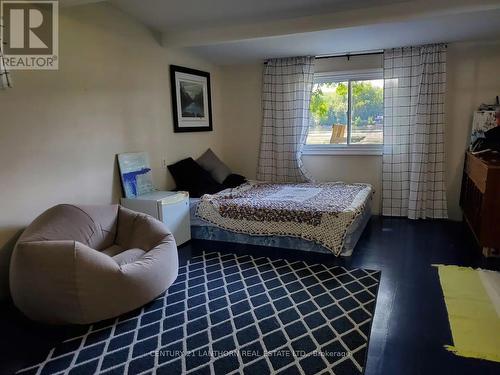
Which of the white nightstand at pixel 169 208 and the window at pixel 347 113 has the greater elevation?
the window at pixel 347 113

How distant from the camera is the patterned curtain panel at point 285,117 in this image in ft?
16.2

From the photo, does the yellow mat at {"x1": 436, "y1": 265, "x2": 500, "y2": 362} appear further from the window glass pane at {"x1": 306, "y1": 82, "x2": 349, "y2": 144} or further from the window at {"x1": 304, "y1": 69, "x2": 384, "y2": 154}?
the window glass pane at {"x1": 306, "y1": 82, "x2": 349, "y2": 144}

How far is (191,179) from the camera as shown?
171 inches

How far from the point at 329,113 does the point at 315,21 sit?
6.12 feet

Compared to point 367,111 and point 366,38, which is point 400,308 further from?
point 367,111

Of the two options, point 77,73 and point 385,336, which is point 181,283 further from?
point 77,73

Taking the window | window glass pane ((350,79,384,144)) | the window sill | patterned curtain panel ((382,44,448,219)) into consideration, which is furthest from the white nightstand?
patterned curtain panel ((382,44,448,219))

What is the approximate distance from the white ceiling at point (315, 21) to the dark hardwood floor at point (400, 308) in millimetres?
2229

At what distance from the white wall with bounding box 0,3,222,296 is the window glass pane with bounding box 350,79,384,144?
2594 millimetres

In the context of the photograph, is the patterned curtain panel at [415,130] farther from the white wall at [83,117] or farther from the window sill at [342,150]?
the white wall at [83,117]

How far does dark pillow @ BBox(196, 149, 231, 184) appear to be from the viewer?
16.1 feet

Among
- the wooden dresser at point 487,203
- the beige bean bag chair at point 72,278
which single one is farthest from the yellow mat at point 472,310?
the beige bean bag chair at point 72,278

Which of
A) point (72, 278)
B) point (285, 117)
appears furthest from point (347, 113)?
point (72, 278)

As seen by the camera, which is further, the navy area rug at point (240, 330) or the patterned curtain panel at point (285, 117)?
the patterned curtain panel at point (285, 117)
